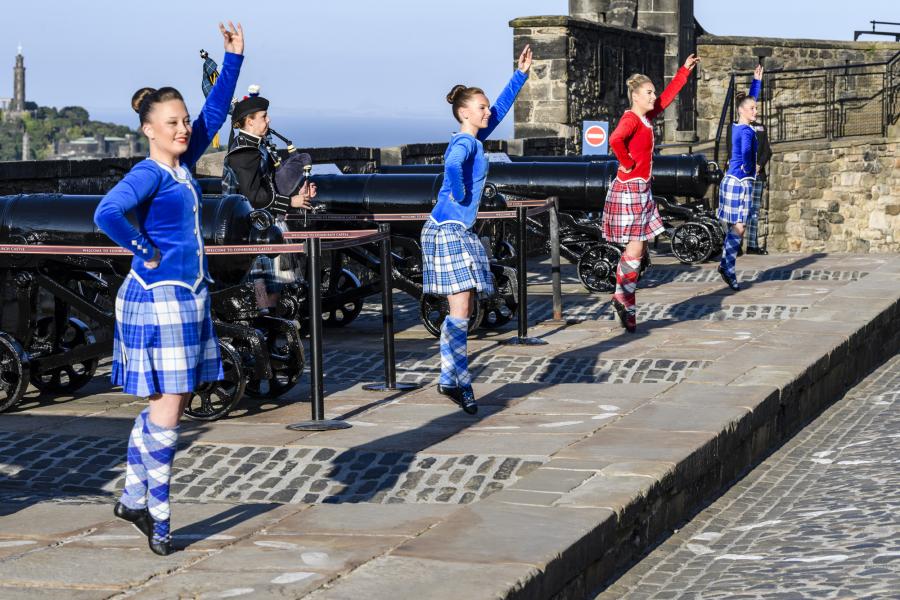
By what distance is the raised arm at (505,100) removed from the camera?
25.9 feet

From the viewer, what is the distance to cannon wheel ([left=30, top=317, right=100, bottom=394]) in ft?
28.1

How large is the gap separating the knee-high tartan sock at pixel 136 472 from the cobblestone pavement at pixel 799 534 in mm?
1601

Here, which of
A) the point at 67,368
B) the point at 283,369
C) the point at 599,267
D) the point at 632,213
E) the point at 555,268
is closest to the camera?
the point at 283,369

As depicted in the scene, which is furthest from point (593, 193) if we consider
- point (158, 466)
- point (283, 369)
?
point (158, 466)

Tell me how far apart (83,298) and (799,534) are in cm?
414

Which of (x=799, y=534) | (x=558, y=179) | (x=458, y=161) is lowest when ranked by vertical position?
(x=799, y=534)

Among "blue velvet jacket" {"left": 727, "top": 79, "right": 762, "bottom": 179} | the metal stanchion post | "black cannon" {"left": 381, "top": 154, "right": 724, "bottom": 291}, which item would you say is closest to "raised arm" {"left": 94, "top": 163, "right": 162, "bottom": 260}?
the metal stanchion post

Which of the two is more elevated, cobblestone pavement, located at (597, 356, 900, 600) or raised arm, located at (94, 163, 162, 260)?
raised arm, located at (94, 163, 162, 260)

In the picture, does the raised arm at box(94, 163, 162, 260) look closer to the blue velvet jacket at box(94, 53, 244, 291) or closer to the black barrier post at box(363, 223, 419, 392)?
the blue velvet jacket at box(94, 53, 244, 291)

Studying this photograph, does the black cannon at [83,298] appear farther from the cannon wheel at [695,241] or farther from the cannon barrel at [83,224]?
the cannon wheel at [695,241]

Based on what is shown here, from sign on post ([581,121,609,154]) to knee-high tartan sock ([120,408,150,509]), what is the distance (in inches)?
584

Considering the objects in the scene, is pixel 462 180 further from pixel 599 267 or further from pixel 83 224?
pixel 599 267

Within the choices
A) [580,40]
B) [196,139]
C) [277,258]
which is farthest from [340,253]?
[580,40]

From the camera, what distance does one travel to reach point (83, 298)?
8391 mm
